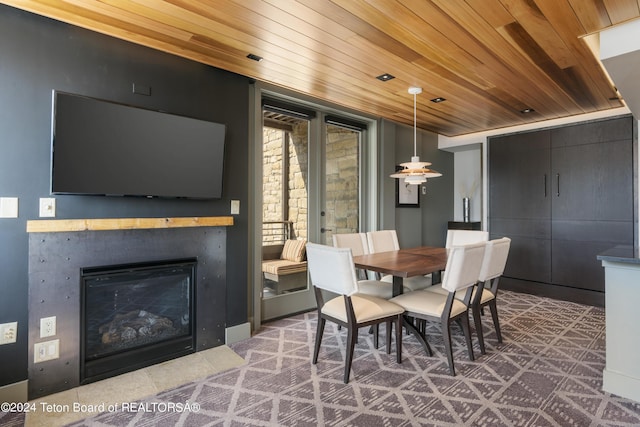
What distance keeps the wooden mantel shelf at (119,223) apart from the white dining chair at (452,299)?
167cm

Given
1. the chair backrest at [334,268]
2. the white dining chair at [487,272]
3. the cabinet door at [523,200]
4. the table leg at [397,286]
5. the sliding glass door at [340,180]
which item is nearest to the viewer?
the chair backrest at [334,268]

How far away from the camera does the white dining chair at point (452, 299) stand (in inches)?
95.9

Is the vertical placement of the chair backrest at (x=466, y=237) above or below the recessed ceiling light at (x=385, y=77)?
below

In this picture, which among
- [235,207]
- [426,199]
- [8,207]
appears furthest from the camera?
[426,199]

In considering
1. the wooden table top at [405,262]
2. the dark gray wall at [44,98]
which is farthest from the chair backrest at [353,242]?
the dark gray wall at [44,98]

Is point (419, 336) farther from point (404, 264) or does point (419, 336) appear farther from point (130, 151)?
point (130, 151)

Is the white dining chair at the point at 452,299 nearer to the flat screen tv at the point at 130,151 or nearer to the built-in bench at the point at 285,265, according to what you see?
the built-in bench at the point at 285,265

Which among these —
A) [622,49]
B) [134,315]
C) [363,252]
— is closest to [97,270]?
[134,315]

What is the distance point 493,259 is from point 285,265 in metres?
2.08

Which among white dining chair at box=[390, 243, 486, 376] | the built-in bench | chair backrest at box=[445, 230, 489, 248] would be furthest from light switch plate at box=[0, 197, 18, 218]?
chair backrest at box=[445, 230, 489, 248]

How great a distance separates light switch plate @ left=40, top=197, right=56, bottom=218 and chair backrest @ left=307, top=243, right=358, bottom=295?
5.65 ft

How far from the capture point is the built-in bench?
12.1ft

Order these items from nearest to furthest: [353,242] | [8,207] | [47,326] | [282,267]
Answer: [8,207] < [47,326] < [353,242] < [282,267]

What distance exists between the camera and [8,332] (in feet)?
6.89
